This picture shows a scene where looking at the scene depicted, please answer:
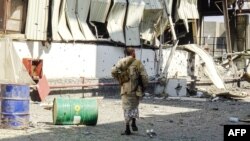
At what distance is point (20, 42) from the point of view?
46.2 feet

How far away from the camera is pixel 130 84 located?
871cm

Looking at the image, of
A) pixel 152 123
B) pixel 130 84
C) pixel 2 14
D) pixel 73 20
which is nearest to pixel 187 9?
pixel 73 20

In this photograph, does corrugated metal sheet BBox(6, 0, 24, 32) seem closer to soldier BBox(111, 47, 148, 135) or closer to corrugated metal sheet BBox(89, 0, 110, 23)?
corrugated metal sheet BBox(89, 0, 110, 23)

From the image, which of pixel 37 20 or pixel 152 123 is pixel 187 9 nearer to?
pixel 37 20

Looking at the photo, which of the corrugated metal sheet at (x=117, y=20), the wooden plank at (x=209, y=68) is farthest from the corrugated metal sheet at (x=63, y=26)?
the wooden plank at (x=209, y=68)

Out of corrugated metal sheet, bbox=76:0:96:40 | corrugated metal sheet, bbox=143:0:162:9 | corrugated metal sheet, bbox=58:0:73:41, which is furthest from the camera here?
corrugated metal sheet, bbox=143:0:162:9

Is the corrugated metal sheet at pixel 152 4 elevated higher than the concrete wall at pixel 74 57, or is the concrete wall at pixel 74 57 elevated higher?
the corrugated metal sheet at pixel 152 4

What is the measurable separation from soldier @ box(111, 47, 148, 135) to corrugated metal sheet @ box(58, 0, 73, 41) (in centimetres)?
681

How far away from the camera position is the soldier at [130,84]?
8.66 meters

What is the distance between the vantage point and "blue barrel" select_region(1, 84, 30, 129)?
8.80m

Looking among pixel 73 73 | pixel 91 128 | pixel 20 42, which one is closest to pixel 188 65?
pixel 73 73

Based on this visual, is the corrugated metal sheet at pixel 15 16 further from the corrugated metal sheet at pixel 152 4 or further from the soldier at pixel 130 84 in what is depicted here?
the soldier at pixel 130 84

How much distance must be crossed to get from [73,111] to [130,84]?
4.84ft

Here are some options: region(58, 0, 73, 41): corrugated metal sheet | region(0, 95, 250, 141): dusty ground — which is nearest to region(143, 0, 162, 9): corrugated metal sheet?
region(58, 0, 73, 41): corrugated metal sheet
